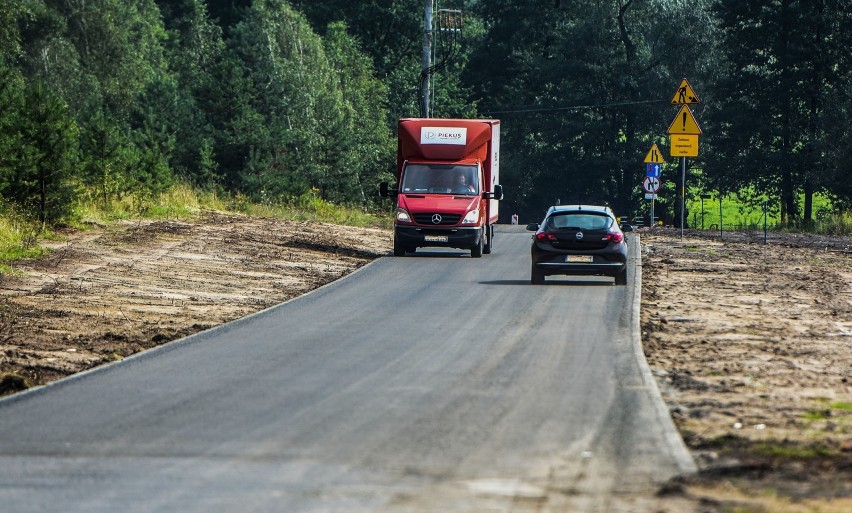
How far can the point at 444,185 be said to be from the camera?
34.0m

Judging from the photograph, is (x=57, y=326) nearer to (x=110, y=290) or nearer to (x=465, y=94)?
(x=110, y=290)

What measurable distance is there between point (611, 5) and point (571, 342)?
2645 inches

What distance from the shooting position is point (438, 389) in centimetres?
1309

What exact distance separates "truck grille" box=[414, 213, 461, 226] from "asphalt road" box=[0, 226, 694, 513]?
13.7 meters

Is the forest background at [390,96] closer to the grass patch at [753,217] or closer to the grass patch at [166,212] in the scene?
the grass patch at [166,212]

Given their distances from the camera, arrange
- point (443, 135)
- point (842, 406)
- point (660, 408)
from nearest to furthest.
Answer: point (660, 408) < point (842, 406) < point (443, 135)

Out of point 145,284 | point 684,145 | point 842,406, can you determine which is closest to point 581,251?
point 145,284

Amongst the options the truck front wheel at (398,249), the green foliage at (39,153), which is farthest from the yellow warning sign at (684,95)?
the green foliage at (39,153)

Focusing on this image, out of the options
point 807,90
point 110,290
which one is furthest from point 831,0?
point 110,290

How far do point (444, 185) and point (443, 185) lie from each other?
0.02 m

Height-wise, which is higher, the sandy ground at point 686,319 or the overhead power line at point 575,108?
the overhead power line at point 575,108

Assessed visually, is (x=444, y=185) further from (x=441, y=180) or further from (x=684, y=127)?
(x=684, y=127)

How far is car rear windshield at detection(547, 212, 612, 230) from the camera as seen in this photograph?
2633 cm

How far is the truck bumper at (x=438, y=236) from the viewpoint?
33.3m
